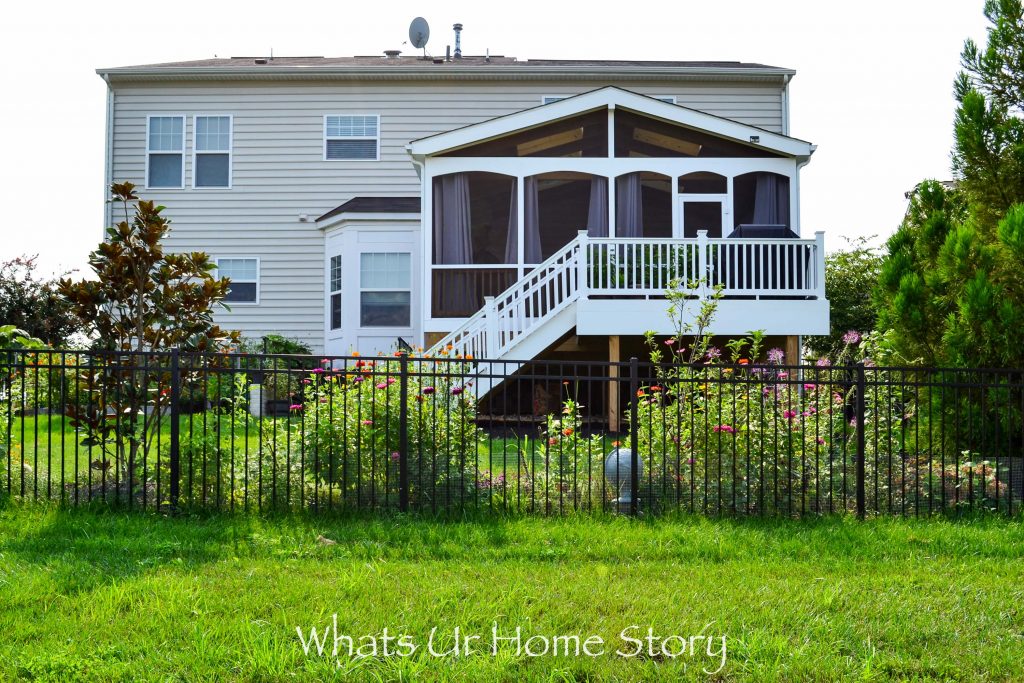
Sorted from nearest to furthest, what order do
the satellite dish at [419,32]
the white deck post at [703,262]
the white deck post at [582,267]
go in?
the white deck post at [703,262]
the white deck post at [582,267]
the satellite dish at [419,32]

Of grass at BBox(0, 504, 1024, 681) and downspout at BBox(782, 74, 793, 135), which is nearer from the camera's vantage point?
grass at BBox(0, 504, 1024, 681)

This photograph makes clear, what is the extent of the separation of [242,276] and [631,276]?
10223mm

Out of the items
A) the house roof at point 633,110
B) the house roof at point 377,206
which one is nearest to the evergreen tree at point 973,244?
the house roof at point 633,110

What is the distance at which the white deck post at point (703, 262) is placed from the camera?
13.5m

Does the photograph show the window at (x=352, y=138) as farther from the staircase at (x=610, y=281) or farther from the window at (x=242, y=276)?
the staircase at (x=610, y=281)

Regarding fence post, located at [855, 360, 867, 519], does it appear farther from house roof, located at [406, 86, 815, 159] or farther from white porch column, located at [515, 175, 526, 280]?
house roof, located at [406, 86, 815, 159]

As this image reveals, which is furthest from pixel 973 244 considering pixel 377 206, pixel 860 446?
pixel 377 206

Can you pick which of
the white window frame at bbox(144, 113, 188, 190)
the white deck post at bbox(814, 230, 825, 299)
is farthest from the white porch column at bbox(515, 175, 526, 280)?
the white window frame at bbox(144, 113, 188, 190)

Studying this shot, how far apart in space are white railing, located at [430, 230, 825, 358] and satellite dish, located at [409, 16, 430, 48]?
11152 mm

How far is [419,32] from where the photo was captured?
75.7ft

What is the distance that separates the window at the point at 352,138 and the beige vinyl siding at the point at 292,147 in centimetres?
16

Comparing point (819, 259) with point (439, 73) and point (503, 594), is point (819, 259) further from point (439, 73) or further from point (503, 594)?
point (439, 73)

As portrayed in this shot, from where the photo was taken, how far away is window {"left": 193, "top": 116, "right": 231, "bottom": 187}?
21.1m

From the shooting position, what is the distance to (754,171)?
16.1m
